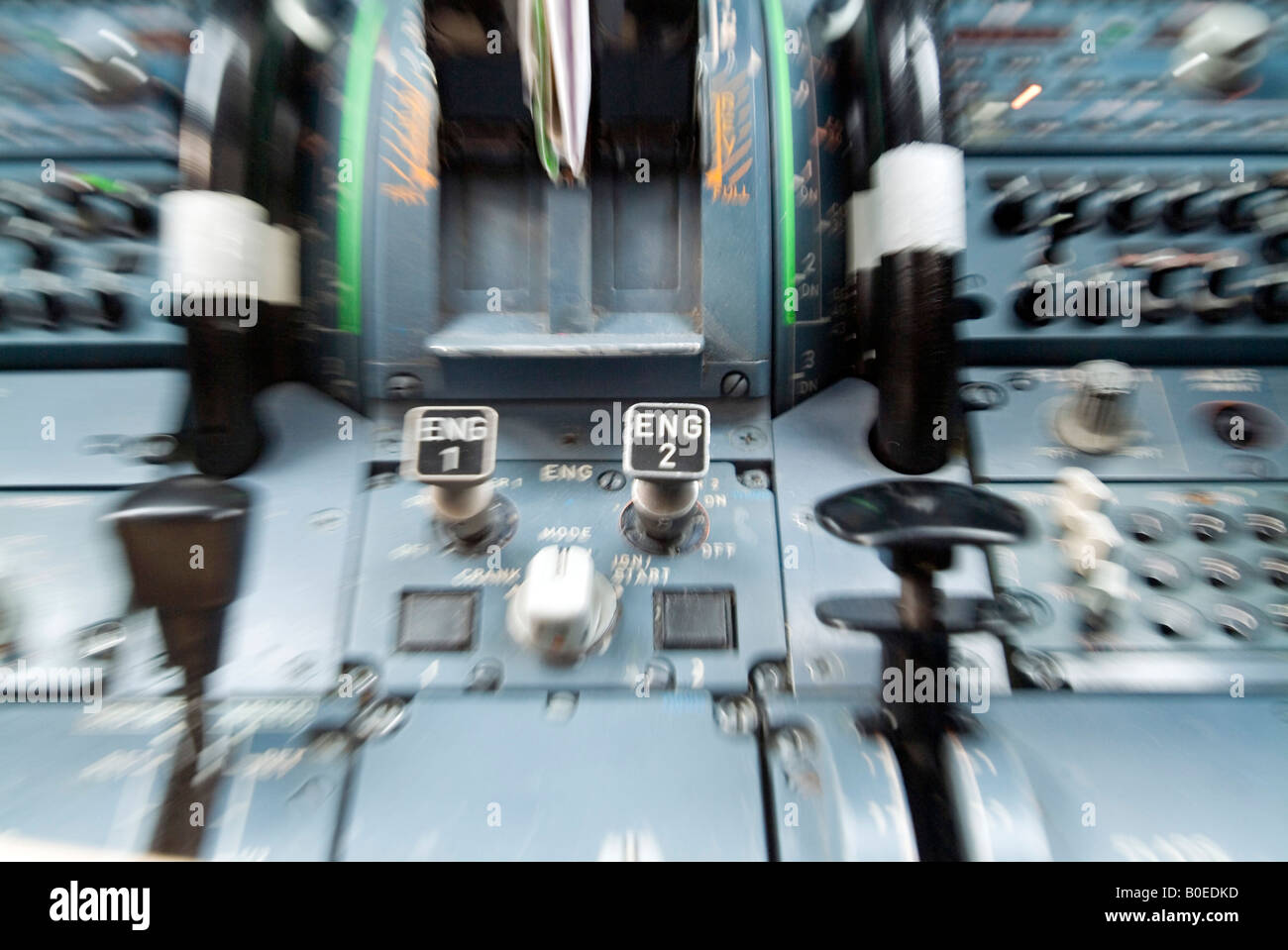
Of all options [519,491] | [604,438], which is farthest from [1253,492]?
[519,491]

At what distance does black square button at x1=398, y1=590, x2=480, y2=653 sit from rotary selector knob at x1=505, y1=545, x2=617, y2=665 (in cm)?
5

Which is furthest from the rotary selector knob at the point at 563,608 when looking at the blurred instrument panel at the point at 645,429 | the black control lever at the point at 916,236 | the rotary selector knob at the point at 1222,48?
the rotary selector knob at the point at 1222,48

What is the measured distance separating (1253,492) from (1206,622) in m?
0.23

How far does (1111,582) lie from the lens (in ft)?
2.11

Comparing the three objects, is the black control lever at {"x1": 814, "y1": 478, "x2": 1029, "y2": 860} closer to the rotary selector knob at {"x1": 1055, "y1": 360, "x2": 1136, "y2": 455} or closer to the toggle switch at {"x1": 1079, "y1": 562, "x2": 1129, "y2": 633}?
the toggle switch at {"x1": 1079, "y1": 562, "x2": 1129, "y2": 633}

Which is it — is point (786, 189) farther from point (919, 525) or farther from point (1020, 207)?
point (919, 525)

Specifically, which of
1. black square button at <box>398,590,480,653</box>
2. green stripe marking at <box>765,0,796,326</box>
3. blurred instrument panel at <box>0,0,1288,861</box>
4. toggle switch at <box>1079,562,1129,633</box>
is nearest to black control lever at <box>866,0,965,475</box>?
blurred instrument panel at <box>0,0,1288,861</box>

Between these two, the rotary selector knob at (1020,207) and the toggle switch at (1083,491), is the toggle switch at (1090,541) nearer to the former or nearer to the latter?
the toggle switch at (1083,491)

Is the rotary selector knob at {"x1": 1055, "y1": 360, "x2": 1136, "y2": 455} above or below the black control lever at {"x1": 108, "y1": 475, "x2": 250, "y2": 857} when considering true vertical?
above

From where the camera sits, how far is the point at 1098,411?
2.48ft

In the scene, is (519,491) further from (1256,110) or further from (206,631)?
(1256,110)

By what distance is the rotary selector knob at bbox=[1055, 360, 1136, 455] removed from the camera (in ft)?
2.40

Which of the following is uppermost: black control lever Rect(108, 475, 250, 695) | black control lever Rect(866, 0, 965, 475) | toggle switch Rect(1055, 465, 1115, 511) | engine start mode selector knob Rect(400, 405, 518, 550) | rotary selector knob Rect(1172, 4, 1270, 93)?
rotary selector knob Rect(1172, 4, 1270, 93)

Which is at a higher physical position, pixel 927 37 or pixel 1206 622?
pixel 927 37
